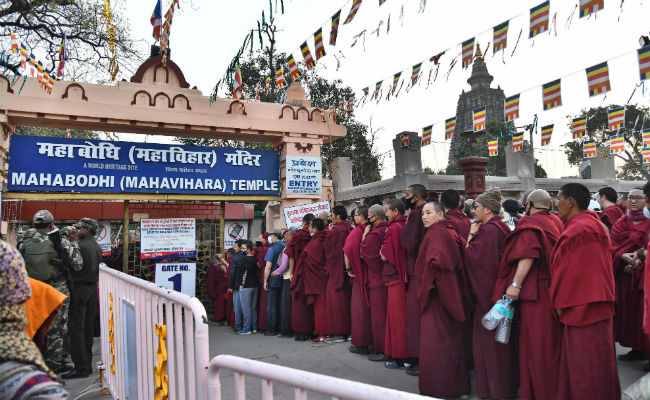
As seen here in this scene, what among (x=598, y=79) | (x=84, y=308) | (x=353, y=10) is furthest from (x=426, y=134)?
(x=84, y=308)

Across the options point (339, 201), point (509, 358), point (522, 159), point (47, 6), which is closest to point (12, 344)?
point (509, 358)

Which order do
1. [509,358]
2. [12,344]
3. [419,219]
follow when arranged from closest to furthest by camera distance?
1. [12,344]
2. [509,358]
3. [419,219]

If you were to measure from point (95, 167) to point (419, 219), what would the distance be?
5.46 meters

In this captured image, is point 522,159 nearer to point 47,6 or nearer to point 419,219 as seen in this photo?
point 419,219

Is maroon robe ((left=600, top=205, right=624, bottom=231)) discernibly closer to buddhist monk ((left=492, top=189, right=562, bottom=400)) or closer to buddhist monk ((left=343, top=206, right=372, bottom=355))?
buddhist monk ((left=492, top=189, right=562, bottom=400))

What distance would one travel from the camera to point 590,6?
4.80 metres

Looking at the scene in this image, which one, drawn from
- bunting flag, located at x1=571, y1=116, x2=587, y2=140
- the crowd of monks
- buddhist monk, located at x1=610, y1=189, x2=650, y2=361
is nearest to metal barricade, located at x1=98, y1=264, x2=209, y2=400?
the crowd of monks

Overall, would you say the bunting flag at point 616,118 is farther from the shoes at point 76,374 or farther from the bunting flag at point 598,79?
the shoes at point 76,374

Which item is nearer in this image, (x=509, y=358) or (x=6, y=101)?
(x=509, y=358)

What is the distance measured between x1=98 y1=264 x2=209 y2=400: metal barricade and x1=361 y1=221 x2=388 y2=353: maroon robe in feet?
8.28

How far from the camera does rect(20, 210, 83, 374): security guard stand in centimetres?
456

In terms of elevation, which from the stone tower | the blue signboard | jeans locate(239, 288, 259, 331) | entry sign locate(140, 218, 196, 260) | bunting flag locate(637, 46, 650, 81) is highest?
the stone tower

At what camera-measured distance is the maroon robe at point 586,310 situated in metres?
3.14

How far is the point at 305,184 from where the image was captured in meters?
8.48
